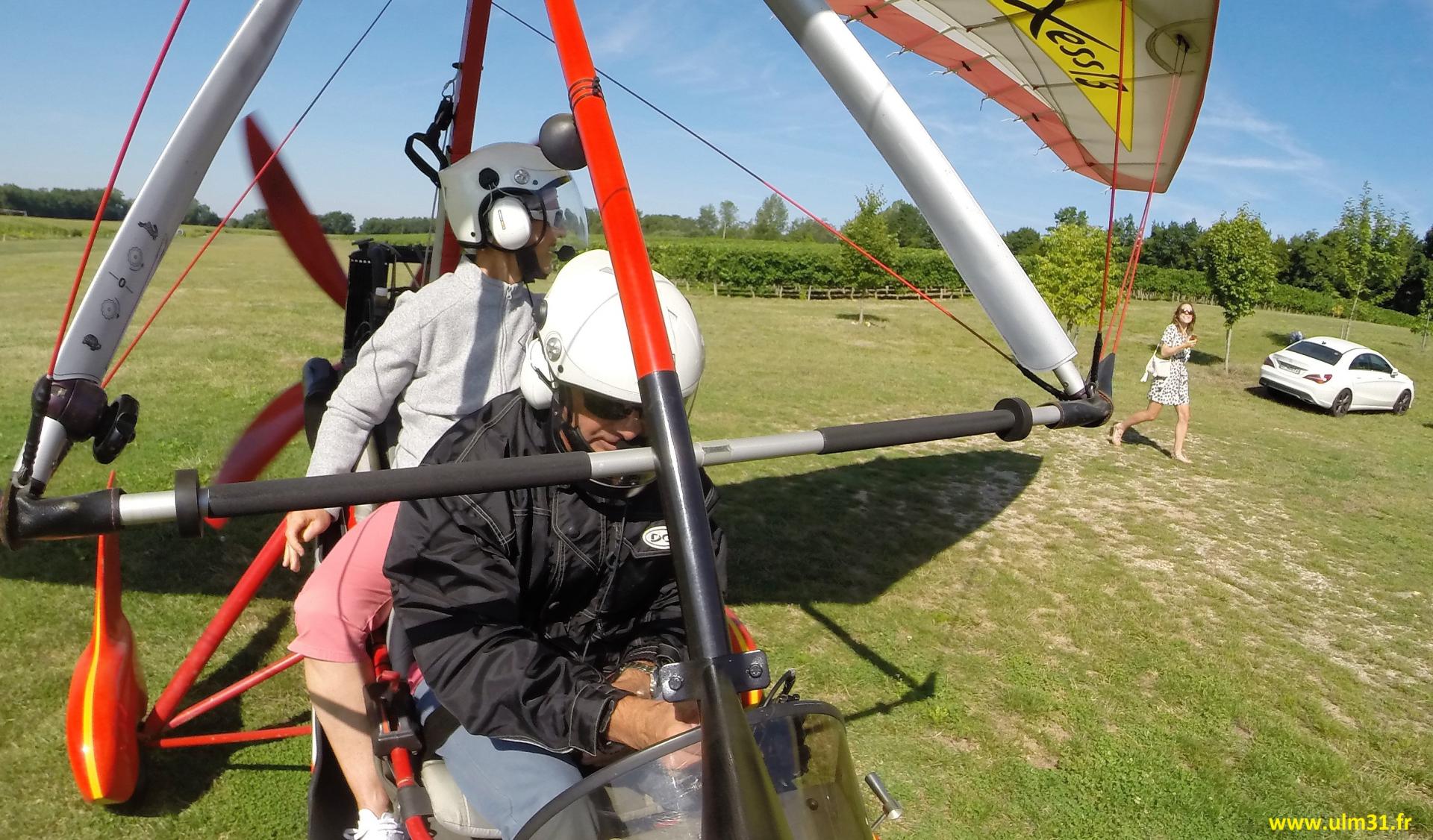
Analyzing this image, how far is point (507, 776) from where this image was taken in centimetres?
212

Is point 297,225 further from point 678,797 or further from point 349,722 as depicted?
point 678,797

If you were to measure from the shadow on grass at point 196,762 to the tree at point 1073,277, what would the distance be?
74.0 ft

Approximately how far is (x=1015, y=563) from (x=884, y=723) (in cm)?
297

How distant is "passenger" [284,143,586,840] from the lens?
2.74 metres

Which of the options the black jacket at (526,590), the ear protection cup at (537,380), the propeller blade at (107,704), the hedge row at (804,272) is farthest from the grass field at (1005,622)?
the hedge row at (804,272)

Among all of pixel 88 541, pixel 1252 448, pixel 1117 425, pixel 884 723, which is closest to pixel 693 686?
pixel 884 723

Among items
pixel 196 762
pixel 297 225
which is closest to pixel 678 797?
pixel 196 762

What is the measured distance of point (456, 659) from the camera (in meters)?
2.11

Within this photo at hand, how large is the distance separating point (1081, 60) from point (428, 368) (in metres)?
4.34

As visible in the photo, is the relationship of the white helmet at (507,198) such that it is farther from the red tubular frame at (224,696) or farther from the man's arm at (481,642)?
the red tubular frame at (224,696)

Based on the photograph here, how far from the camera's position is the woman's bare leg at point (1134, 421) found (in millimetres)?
11227

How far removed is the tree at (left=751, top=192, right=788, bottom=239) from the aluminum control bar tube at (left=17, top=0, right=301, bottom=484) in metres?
75.9

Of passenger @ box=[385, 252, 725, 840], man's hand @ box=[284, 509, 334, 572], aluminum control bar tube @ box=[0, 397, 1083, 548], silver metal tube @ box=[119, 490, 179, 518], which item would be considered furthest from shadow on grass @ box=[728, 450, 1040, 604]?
silver metal tube @ box=[119, 490, 179, 518]

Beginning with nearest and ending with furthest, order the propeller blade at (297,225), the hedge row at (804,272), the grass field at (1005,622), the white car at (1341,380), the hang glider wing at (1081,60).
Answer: the grass field at (1005,622), the hang glider wing at (1081,60), the propeller blade at (297,225), the white car at (1341,380), the hedge row at (804,272)
